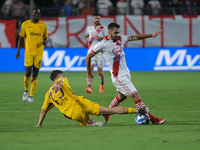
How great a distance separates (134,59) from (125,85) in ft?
36.5

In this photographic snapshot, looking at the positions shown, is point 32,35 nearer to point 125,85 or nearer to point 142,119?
point 125,85

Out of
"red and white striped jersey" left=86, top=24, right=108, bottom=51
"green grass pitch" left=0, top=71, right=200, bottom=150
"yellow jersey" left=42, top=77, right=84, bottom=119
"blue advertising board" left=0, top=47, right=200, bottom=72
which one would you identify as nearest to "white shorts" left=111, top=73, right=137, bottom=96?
"green grass pitch" left=0, top=71, right=200, bottom=150

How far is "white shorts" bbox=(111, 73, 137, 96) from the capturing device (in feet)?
20.0

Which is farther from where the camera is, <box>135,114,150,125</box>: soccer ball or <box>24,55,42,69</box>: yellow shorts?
<box>24,55,42,69</box>: yellow shorts

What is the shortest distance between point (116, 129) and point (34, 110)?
8.74ft

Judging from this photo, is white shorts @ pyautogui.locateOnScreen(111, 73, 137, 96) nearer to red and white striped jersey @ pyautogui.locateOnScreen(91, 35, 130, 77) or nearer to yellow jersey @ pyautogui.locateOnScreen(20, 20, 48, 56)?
red and white striped jersey @ pyautogui.locateOnScreen(91, 35, 130, 77)

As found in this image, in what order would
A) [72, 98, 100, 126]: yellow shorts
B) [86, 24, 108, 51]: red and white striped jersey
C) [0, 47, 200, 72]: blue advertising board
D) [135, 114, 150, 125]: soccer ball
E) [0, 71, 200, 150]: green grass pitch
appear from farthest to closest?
[0, 47, 200, 72]: blue advertising board < [86, 24, 108, 51]: red and white striped jersey < [135, 114, 150, 125]: soccer ball < [72, 98, 100, 126]: yellow shorts < [0, 71, 200, 150]: green grass pitch

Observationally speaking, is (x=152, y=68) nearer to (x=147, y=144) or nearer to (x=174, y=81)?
(x=174, y=81)

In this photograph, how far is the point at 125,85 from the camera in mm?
6117

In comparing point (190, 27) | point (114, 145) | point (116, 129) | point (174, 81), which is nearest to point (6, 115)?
point (116, 129)

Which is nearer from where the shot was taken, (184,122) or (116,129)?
(116,129)

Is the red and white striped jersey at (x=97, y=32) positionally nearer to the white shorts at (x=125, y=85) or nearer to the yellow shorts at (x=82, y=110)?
the white shorts at (x=125, y=85)

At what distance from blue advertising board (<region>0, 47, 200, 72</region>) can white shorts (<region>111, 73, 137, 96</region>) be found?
1080cm

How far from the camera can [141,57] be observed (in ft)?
56.0
